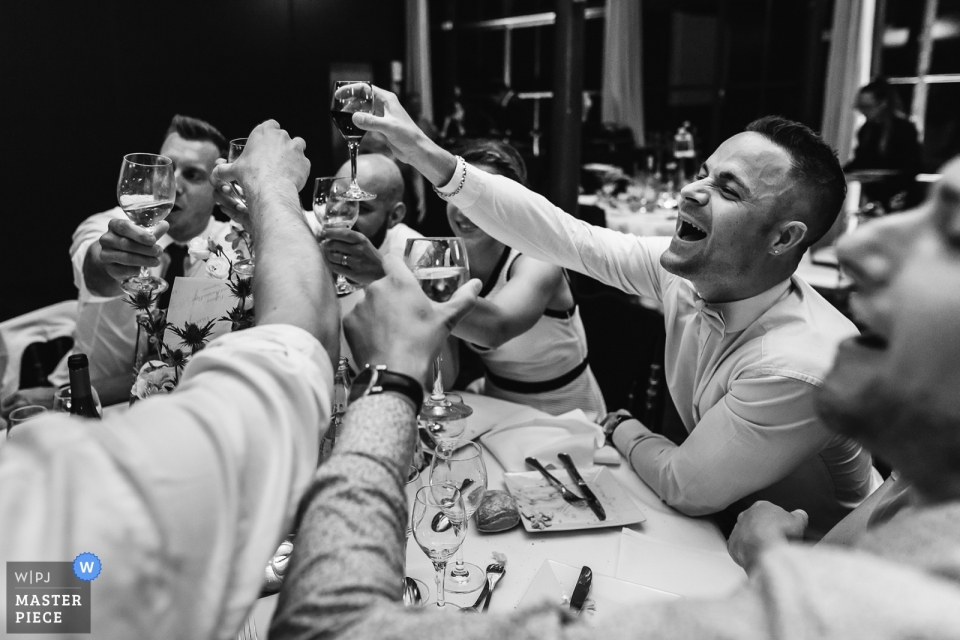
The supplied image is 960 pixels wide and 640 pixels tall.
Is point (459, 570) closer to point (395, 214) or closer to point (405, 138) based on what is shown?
point (405, 138)

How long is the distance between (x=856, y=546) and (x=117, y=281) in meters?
2.03

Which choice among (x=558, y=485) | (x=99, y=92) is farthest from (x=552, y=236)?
(x=99, y=92)

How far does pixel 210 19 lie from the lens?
6.68 meters

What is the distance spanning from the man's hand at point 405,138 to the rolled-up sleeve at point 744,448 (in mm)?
917

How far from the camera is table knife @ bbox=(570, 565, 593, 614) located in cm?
116

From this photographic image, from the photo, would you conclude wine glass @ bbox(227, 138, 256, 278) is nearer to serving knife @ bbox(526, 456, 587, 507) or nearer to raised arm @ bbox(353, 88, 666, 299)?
raised arm @ bbox(353, 88, 666, 299)

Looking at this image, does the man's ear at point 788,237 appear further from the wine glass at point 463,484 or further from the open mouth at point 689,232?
the wine glass at point 463,484

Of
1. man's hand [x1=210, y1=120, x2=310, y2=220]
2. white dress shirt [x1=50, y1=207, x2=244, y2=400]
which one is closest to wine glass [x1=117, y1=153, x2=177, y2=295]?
man's hand [x1=210, y1=120, x2=310, y2=220]

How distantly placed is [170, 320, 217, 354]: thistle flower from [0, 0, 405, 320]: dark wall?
4.22 meters

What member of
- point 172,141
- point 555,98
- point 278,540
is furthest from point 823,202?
point 555,98

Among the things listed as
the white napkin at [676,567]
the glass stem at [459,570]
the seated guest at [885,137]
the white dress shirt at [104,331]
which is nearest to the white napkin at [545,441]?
the white napkin at [676,567]

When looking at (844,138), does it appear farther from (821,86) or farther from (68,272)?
Result: (68,272)

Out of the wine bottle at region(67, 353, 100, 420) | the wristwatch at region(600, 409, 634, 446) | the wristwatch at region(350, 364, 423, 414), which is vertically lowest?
the wristwatch at region(600, 409, 634, 446)

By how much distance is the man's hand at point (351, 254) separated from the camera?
1.56 m
